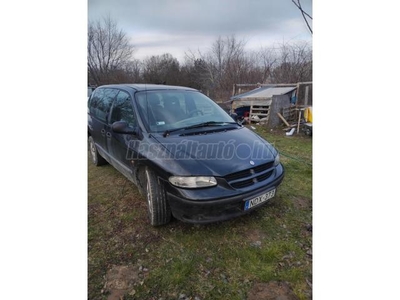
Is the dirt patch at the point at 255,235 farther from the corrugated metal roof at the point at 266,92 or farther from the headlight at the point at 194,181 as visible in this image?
the corrugated metal roof at the point at 266,92

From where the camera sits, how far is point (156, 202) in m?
2.09

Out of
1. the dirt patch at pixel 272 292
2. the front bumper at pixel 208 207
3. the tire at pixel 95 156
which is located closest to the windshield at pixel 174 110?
the front bumper at pixel 208 207

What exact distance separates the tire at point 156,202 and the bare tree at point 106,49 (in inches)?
42.2

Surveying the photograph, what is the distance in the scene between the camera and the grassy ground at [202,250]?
5.35 feet

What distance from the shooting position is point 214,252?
195 centimetres

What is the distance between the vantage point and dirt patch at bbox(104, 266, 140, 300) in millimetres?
1602

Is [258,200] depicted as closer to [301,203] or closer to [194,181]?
[194,181]

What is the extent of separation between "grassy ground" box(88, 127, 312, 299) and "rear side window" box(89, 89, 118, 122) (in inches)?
50.9

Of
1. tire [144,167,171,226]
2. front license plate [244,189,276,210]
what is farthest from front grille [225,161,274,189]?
tire [144,167,171,226]
